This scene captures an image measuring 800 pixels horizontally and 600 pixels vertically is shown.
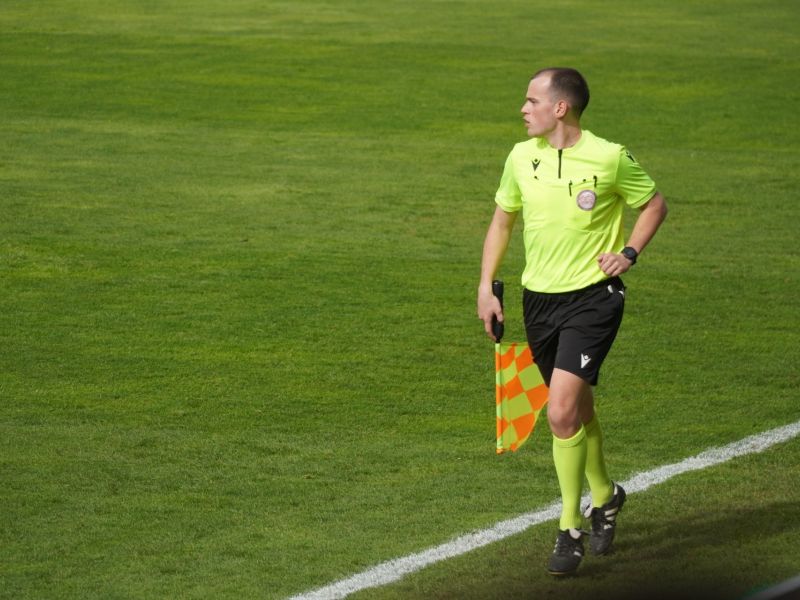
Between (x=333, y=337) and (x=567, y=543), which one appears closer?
(x=567, y=543)

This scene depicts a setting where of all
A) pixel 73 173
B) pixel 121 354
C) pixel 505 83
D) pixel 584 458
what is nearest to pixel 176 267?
pixel 121 354

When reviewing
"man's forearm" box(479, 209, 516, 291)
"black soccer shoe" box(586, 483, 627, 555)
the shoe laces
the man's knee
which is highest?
"man's forearm" box(479, 209, 516, 291)

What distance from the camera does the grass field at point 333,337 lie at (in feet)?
20.2

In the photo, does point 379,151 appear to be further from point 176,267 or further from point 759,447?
point 759,447

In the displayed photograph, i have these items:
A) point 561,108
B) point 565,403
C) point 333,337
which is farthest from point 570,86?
point 333,337

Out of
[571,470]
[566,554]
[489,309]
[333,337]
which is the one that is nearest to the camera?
[566,554]

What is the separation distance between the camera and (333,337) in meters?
9.83

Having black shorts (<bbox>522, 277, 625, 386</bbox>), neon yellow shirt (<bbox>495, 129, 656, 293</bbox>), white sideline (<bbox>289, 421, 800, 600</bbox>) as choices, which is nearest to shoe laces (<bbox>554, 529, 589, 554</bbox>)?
white sideline (<bbox>289, 421, 800, 600</bbox>)

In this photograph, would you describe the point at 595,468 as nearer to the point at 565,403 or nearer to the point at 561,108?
the point at 565,403

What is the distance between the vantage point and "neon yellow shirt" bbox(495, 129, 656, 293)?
5883 millimetres

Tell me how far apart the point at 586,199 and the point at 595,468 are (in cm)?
114

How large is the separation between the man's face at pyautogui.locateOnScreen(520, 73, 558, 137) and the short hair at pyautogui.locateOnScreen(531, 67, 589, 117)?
0.03 metres

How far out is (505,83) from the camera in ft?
74.6

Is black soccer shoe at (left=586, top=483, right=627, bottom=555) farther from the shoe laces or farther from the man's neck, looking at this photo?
the man's neck
